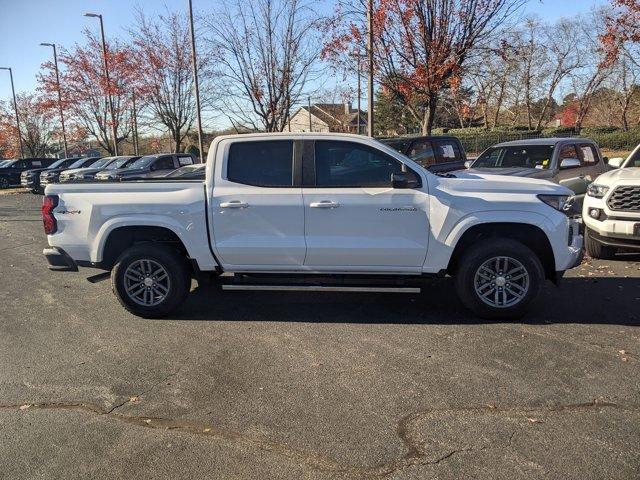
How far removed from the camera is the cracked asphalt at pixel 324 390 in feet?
9.80

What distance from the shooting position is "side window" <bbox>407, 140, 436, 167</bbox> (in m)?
11.6

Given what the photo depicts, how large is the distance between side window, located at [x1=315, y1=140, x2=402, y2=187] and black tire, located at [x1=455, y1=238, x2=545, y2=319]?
1131 mm

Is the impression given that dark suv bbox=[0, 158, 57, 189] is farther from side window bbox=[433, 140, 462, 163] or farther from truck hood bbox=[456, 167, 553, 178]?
truck hood bbox=[456, 167, 553, 178]

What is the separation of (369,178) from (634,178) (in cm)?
421

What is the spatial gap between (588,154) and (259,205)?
7.78 m

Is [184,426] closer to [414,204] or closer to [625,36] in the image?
[414,204]

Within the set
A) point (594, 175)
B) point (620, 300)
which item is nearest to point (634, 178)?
point (620, 300)

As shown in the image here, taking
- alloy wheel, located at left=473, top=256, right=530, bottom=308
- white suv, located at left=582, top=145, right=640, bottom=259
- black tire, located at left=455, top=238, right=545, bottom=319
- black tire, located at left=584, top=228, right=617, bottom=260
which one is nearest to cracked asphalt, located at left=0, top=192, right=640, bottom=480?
black tire, located at left=455, top=238, right=545, bottom=319

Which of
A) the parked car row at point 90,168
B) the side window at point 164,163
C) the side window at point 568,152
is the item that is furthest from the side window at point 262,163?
the side window at point 164,163

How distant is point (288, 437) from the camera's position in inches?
127

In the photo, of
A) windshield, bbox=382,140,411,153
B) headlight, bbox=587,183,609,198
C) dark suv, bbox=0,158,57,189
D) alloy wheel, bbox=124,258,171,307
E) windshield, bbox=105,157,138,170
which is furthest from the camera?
dark suv, bbox=0,158,57,189

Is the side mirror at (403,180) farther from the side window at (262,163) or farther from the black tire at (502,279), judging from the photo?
the side window at (262,163)

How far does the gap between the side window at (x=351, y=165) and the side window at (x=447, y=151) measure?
23.5 ft

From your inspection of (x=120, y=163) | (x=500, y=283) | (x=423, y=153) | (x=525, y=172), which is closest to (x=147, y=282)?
(x=500, y=283)
